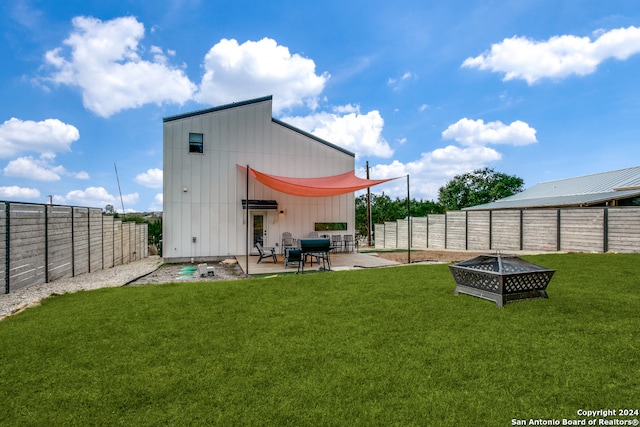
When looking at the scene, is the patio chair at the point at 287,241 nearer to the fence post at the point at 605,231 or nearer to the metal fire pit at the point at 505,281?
the metal fire pit at the point at 505,281

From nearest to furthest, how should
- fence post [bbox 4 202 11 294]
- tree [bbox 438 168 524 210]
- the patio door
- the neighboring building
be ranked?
1. fence post [bbox 4 202 11 294]
2. the patio door
3. the neighboring building
4. tree [bbox 438 168 524 210]

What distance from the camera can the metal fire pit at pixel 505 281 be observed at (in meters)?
3.63

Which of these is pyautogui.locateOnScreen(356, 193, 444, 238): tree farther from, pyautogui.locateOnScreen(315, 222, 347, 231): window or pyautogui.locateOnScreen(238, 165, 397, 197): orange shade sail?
pyautogui.locateOnScreen(238, 165, 397, 197): orange shade sail

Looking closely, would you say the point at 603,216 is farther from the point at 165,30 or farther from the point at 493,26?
the point at 165,30

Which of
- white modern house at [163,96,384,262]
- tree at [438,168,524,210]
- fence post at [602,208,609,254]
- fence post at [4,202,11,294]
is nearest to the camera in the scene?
fence post at [4,202,11,294]

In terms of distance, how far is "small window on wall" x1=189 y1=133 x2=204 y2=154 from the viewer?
9.99 metres

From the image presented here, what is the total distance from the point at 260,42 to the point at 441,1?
14.8 feet

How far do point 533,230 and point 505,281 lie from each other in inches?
389

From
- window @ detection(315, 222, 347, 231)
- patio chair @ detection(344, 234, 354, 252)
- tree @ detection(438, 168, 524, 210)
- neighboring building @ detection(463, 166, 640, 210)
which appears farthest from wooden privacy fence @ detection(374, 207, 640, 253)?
tree @ detection(438, 168, 524, 210)

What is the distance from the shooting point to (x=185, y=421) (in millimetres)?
1715

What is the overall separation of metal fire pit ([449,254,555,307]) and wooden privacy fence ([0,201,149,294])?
22.4 feet

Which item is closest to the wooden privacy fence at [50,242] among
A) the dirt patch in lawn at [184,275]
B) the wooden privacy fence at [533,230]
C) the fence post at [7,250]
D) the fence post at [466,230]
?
the fence post at [7,250]

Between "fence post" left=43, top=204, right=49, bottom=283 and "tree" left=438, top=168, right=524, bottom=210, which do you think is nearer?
"fence post" left=43, top=204, right=49, bottom=283

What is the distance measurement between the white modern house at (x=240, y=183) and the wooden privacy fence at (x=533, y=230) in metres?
6.44
